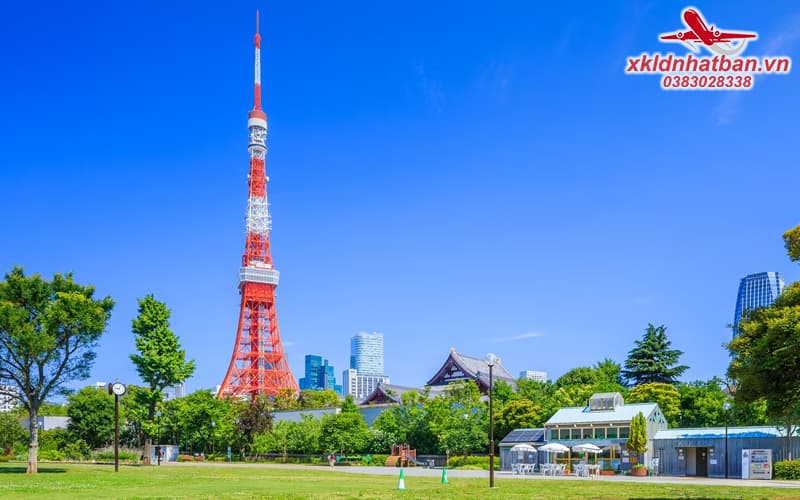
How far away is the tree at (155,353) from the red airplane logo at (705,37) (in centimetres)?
3580

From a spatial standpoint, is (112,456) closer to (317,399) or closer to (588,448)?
(317,399)

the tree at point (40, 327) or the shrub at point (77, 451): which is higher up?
the tree at point (40, 327)

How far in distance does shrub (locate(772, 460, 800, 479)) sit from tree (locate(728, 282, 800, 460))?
59.7 ft

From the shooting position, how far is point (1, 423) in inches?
2552

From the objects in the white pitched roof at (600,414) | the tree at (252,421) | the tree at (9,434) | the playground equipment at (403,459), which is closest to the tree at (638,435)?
the white pitched roof at (600,414)

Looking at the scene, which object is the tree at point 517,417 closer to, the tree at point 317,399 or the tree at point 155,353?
the tree at point 155,353

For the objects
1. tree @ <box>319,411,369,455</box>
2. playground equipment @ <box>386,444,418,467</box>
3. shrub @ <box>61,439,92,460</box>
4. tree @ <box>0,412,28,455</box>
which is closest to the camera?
playground equipment @ <box>386,444,418,467</box>

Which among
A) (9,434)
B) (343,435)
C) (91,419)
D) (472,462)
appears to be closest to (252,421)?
(343,435)

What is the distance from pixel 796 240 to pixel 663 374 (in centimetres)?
5157

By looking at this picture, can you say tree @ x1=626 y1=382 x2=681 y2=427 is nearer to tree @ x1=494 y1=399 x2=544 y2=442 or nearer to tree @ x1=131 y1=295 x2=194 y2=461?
tree @ x1=494 y1=399 x2=544 y2=442

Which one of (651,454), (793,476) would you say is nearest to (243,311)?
(651,454)

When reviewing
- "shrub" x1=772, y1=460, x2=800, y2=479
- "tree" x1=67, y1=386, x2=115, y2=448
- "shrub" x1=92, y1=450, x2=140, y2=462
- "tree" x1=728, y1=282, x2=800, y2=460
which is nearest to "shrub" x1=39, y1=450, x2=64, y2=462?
"shrub" x1=92, y1=450, x2=140, y2=462

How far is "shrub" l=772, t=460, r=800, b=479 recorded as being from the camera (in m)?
33.9

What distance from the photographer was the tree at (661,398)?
54375 mm
